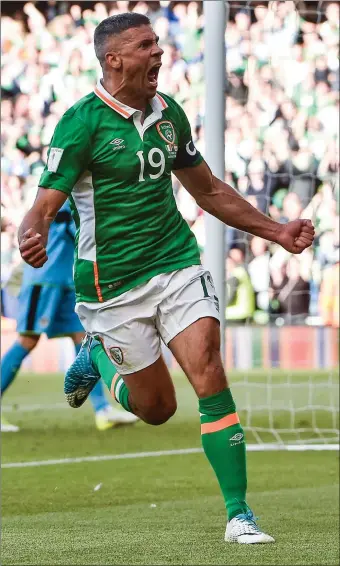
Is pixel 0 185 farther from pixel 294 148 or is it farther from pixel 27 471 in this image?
pixel 27 471

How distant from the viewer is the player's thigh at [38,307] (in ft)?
29.1

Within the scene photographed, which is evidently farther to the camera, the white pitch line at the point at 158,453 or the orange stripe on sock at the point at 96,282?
the white pitch line at the point at 158,453

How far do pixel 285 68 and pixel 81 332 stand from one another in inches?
175

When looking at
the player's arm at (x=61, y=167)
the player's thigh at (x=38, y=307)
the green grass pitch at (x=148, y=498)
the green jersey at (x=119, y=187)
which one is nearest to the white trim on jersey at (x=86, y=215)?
the green jersey at (x=119, y=187)

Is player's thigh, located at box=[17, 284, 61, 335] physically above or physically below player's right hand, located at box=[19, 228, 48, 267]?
below

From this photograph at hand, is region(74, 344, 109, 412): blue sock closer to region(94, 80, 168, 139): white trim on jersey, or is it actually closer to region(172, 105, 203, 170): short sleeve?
region(172, 105, 203, 170): short sleeve

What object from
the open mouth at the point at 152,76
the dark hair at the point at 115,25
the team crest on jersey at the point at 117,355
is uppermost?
the dark hair at the point at 115,25

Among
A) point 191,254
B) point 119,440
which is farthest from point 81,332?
point 191,254

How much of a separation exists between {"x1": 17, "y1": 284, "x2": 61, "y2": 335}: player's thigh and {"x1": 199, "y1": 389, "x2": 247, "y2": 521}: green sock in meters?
4.29

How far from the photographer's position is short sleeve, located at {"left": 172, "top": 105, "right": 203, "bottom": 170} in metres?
4.88

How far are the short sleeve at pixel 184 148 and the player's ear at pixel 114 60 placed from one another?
1.18 ft

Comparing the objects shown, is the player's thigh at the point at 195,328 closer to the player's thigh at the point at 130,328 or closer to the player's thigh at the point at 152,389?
the player's thigh at the point at 130,328

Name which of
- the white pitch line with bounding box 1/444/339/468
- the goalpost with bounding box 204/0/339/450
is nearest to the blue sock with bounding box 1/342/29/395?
the white pitch line with bounding box 1/444/339/468

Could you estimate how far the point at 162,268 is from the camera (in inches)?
187
